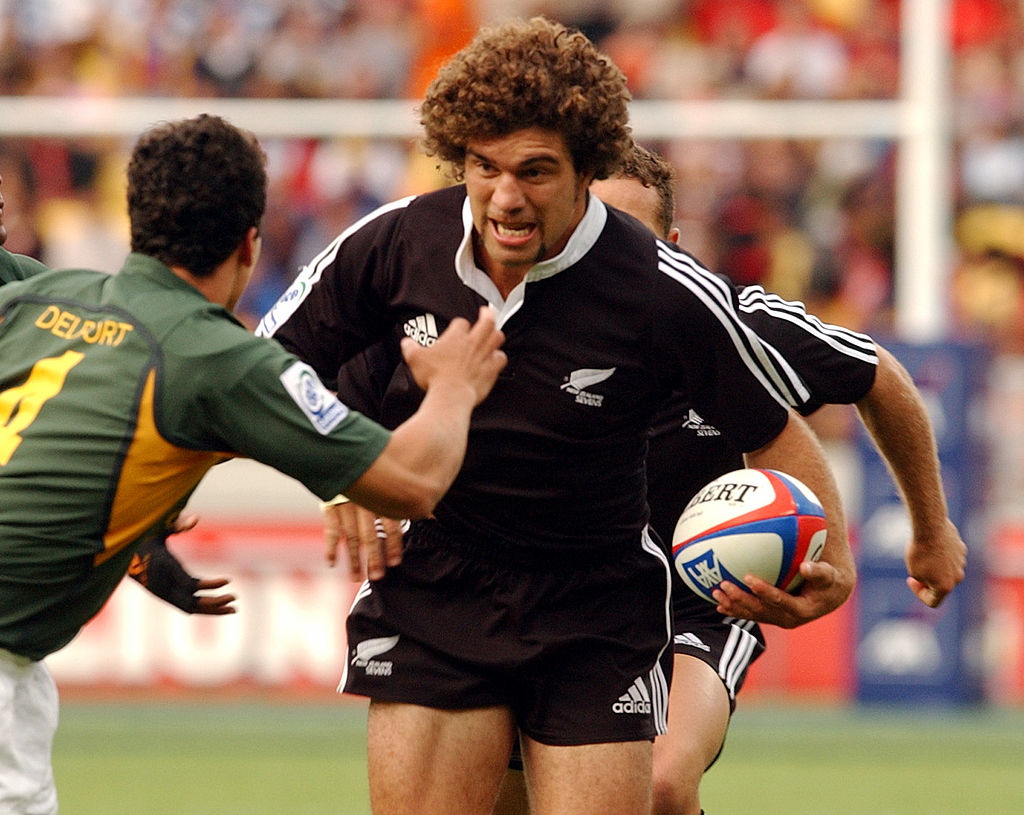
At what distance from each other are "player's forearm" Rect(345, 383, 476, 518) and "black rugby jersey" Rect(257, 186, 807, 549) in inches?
20.5

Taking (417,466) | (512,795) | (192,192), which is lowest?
(512,795)

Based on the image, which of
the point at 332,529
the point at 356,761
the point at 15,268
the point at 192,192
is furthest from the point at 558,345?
the point at 356,761

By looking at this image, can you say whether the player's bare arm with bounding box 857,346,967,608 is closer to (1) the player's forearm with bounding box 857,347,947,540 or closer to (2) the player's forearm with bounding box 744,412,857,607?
(1) the player's forearm with bounding box 857,347,947,540

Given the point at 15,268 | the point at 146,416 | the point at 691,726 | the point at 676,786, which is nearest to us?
the point at 146,416

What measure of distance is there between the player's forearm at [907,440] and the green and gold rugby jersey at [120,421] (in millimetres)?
1548

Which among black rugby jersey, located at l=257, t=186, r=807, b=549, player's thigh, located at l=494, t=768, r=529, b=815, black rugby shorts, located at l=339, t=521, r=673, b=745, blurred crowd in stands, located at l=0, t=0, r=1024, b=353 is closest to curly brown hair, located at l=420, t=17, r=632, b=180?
black rugby jersey, located at l=257, t=186, r=807, b=549

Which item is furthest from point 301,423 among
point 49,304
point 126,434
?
point 49,304

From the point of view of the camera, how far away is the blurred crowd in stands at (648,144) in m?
12.9

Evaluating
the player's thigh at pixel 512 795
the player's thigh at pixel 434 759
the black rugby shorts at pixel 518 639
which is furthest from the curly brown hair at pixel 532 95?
the player's thigh at pixel 512 795

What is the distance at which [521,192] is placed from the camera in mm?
4363

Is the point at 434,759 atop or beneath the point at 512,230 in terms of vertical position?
beneath

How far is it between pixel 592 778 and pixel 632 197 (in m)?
1.78

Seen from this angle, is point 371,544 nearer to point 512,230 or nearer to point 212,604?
point 212,604

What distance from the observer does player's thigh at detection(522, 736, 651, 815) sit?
14.8 ft
